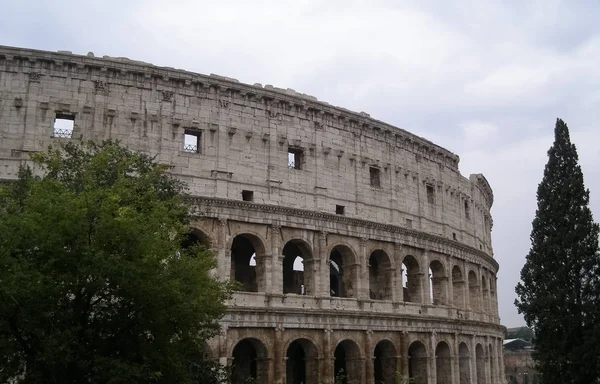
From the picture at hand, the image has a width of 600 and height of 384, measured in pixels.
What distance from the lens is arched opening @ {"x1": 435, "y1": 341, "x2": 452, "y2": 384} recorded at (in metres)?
36.5

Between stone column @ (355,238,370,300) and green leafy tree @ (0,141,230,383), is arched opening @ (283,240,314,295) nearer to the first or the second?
stone column @ (355,238,370,300)

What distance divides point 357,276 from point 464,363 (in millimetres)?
10767

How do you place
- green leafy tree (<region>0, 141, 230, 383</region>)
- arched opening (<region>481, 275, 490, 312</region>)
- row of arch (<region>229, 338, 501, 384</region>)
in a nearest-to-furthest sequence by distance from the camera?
1. green leafy tree (<region>0, 141, 230, 383</region>)
2. row of arch (<region>229, 338, 501, 384</region>)
3. arched opening (<region>481, 275, 490, 312</region>)

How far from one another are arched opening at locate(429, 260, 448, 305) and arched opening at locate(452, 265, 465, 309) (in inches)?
69.4

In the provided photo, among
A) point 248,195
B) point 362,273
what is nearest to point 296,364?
point 362,273

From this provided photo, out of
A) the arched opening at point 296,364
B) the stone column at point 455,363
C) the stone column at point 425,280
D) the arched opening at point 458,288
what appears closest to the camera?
the arched opening at point 296,364

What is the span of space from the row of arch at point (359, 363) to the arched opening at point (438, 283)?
241cm

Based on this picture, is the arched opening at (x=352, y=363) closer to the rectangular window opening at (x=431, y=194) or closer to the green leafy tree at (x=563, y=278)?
the green leafy tree at (x=563, y=278)

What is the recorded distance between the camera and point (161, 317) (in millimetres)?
15352

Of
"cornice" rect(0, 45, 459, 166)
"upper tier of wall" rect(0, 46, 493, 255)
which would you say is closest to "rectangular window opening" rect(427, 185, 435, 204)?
"upper tier of wall" rect(0, 46, 493, 255)

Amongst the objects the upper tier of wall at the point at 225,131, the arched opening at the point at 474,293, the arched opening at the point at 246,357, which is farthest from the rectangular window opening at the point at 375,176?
the arched opening at the point at 474,293

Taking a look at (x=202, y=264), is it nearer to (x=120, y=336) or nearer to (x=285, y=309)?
(x=120, y=336)

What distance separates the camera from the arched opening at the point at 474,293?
41.1m

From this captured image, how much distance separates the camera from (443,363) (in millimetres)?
36719
